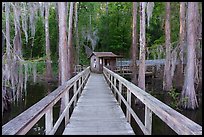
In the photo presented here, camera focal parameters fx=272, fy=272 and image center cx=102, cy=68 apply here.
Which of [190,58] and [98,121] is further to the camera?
[190,58]

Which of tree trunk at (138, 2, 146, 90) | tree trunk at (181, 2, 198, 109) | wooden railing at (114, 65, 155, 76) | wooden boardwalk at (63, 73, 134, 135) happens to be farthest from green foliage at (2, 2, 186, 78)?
wooden boardwalk at (63, 73, 134, 135)

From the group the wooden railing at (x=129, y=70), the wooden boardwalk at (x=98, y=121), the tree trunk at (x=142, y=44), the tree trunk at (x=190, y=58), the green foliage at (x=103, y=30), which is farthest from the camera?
the green foliage at (x=103, y=30)

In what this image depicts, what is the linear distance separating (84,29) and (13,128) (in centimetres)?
3434

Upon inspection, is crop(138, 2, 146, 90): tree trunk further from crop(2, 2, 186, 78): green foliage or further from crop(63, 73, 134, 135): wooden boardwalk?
crop(2, 2, 186, 78): green foliage

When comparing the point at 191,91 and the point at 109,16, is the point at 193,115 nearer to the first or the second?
the point at 191,91

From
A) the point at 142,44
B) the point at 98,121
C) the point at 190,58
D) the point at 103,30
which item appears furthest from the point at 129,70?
the point at 98,121

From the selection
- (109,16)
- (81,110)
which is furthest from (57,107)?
(109,16)

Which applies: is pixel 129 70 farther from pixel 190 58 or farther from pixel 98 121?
pixel 98 121

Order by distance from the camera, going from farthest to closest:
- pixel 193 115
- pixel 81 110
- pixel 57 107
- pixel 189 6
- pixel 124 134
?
pixel 57 107 < pixel 189 6 < pixel 193 115 < pixel 81 110 < pixel 124 134

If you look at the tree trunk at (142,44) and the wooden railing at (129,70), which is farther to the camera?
the wooden railing at (129,70)

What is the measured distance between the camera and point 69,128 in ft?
15.1

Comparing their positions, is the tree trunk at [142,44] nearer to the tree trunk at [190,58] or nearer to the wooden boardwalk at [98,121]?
the tree trunk at [190,58]

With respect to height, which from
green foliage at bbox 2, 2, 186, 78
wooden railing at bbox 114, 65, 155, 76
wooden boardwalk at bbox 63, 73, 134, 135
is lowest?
wooden boardwalk at bbox 63, 73, 134, 135

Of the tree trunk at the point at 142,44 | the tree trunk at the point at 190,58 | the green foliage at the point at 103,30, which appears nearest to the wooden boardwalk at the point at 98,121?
the tree trunk at the point at 190,58
